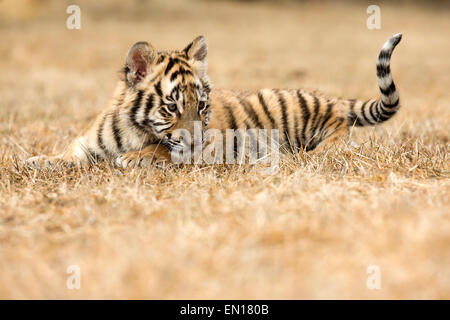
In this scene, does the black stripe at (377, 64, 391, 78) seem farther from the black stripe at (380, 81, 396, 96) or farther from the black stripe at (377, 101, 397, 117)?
the black stripe at (377, 101, 397, 117)

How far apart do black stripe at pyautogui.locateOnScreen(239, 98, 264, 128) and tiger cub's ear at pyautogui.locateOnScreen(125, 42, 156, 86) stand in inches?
43.3

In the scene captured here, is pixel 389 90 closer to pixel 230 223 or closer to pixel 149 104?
pixel 149 104

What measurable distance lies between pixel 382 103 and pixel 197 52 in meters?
1.52

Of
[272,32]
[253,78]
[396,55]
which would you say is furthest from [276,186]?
[272,32]

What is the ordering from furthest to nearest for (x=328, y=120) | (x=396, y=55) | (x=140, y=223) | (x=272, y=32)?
(x=272, y=32) → (x=396, y=55) → (x=328, y=120) → (x=140, y=223)

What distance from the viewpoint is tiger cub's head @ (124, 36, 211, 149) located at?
3.27 metres

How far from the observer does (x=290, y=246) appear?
2.07 meters

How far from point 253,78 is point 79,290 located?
27.8ft

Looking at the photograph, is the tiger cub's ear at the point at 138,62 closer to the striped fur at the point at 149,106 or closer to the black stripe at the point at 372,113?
the striped fur at the point at 149,106

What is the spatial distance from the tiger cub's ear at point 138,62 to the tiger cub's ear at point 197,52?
0.30m

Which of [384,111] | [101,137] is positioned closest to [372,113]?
[384,111]

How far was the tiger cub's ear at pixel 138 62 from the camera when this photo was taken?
3.25 m

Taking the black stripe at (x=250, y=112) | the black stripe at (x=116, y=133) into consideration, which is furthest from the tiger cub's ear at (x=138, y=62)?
the black stripe at (x=250, y=112)
